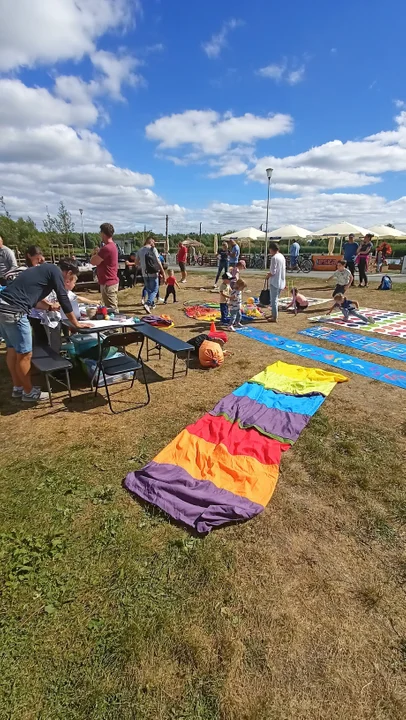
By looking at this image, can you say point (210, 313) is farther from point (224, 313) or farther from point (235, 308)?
point (235, 308)

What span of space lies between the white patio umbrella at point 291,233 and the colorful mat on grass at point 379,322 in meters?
17.3

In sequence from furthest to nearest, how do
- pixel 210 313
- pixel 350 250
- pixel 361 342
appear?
pixel 350 250 → pixel 210 313 → pixel 361 342

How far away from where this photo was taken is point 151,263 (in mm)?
8289

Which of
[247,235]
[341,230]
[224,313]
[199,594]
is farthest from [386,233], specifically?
[199,594]

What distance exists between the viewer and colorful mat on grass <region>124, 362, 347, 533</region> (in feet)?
8.51

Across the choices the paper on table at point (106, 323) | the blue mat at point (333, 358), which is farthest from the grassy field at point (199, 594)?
the blue mat at point (333, 358)

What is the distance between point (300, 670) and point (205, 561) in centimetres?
73

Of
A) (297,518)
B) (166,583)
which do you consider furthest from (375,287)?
(166,583)

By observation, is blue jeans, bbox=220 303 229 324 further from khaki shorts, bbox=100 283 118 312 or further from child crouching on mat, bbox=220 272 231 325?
khaki shorts, bbox=100 283 118 312

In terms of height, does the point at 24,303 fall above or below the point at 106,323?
above

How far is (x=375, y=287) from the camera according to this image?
13.1 meters

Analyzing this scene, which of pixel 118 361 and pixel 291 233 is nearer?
pixel 118 361

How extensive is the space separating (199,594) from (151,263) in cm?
741

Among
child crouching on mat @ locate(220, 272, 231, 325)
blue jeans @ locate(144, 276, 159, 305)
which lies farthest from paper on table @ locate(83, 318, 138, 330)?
blue jeans @ locate(144, 276, 159, 305)
